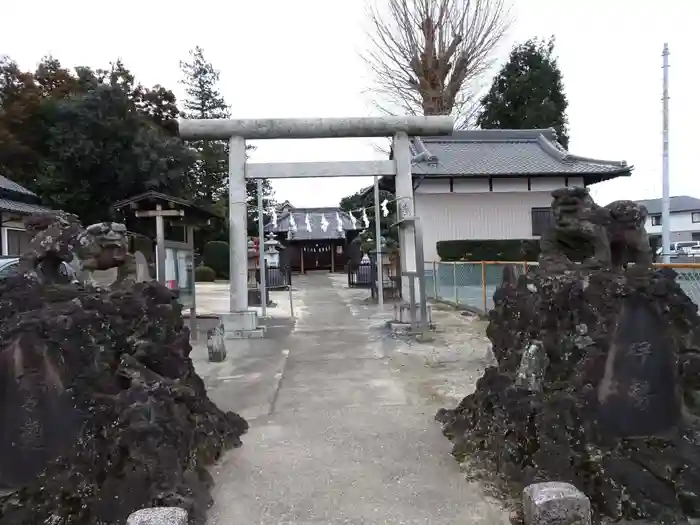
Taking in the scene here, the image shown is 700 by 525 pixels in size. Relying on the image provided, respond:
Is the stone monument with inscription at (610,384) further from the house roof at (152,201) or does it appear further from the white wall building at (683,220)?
the white wall building at (683,220)

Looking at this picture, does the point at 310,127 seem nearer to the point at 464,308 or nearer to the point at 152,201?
the point at 152,201

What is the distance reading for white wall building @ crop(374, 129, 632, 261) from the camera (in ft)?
63.4

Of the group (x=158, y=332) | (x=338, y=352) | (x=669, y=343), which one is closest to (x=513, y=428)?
(x=669, y=343)

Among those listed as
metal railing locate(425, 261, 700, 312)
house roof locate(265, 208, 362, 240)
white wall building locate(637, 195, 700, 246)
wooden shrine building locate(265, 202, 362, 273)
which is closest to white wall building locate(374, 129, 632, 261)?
metal railing locate(425, 261, 700, 312)

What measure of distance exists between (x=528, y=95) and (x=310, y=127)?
21.4 meters

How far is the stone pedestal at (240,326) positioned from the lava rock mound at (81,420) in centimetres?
594

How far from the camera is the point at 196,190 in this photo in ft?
96.3

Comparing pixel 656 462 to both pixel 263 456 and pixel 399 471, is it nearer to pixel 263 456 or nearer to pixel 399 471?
pixel 399 471

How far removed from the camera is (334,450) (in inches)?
159

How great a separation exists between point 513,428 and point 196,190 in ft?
92.0

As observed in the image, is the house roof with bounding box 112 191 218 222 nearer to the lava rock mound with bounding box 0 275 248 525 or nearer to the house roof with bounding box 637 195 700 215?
the lava rock mound with bounding box 0 275 248 525

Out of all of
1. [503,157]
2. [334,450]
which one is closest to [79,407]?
[334,450]

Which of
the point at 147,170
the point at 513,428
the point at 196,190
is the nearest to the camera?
the point at 513,428

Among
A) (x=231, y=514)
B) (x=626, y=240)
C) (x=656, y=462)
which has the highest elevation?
(x=626, y=240)
